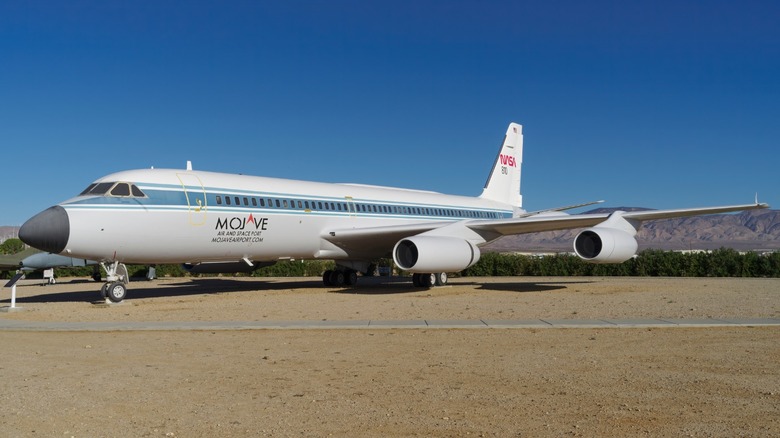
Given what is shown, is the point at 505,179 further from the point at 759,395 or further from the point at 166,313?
the point at 759,395

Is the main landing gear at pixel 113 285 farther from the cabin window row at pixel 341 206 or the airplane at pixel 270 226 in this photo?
the cabin window row at pixel 341 206

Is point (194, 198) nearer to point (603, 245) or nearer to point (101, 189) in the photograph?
point (101, 189)

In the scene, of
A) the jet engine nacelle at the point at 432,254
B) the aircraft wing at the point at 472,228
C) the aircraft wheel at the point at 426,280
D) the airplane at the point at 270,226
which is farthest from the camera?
the aircraft wheel at the point at 426,280

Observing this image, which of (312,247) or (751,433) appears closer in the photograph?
(751,433)

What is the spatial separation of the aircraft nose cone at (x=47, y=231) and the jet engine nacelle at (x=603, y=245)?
533 inches

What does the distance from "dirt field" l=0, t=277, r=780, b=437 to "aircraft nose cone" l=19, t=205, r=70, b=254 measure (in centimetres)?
220

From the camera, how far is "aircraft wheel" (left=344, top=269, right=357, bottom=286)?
2547cm

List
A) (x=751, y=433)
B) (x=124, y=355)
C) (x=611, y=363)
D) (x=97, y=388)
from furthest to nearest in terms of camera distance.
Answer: (x=124, y=355) → (x=611, y=363) → (x=97, y=388) → (x=751, y=433)

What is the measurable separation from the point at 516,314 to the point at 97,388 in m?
9.15

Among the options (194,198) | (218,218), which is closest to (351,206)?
(218,218)

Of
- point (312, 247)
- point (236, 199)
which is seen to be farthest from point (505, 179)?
point (236, 199)

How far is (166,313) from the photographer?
50.6 ft

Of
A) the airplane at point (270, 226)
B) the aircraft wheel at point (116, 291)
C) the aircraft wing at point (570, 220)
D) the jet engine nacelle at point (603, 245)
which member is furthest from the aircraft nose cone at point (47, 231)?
the jet engine nacelle at point (603, 245)

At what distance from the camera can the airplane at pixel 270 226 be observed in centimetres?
1627
